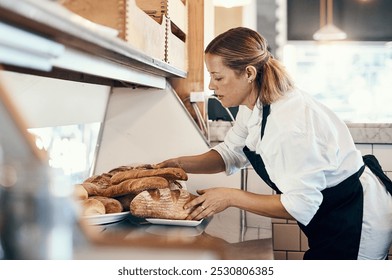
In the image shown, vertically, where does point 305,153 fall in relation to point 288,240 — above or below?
above

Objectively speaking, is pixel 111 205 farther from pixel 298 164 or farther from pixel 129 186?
pixel 298 164

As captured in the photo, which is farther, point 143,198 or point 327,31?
point 327,31

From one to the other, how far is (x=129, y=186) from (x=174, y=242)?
0.53 feet

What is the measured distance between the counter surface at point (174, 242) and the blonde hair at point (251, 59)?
11.2 inches

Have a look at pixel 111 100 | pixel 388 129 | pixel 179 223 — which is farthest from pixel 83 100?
pixel 388 129

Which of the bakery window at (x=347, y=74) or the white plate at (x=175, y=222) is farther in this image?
the bakery window at (x=347, y=74)

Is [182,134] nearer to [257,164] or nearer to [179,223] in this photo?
[257,164]

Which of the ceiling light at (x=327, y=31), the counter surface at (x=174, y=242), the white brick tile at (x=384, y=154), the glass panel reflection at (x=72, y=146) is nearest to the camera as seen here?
the counter surface at (x=174, y=242)

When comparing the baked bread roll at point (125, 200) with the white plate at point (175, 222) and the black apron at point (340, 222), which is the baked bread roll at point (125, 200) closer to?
the white plate at point (175, 222)

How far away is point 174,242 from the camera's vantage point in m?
0.97

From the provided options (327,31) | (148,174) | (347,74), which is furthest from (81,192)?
(347,74)

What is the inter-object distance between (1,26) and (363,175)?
35.3 inches

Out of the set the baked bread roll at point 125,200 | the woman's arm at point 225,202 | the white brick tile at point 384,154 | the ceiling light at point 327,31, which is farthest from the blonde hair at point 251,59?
the ceiling light at point 327,31

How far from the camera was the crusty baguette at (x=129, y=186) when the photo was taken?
1.05 metres
